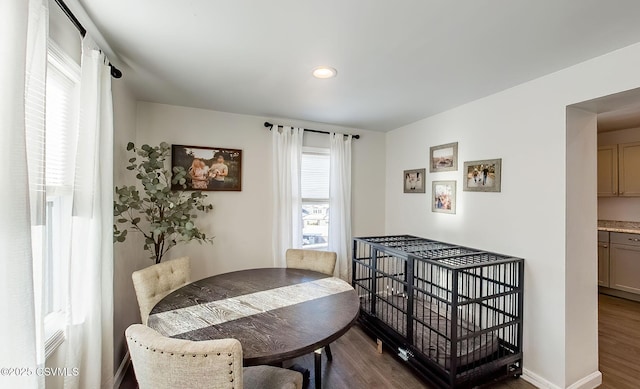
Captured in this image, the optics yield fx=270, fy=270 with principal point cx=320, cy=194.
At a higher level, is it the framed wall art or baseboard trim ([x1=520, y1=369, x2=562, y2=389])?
the framed wall art

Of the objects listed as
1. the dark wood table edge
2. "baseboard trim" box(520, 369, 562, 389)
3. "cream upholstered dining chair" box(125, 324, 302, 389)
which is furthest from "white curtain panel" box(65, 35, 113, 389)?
"baseboard trim" box(520, 369, 562, 389)

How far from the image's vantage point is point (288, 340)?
130cm

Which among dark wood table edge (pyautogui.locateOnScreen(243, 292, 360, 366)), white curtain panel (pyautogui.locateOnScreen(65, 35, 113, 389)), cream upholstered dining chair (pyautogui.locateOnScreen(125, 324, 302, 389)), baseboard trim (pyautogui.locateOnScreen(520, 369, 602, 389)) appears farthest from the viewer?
baseboard trim (pyautogui.locateOnScreen(520, 369, 602, 389))

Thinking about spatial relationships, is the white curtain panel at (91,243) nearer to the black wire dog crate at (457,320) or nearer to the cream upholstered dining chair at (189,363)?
the cream upholstered dining chair at (189,363)

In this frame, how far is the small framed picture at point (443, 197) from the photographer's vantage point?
2879mm

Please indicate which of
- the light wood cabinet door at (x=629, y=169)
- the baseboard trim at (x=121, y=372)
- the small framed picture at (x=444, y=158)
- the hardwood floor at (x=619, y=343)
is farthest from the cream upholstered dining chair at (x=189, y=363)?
the light wood cabinet door at (x=629, y=169)

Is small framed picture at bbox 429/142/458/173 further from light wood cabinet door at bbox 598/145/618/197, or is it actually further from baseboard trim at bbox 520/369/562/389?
light wood cabinet door at bbox 598/145/618/197

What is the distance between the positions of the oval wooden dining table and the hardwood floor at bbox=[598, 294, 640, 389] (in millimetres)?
2277

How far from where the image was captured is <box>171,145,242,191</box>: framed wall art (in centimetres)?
292

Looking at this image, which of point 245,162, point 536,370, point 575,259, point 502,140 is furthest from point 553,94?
point 245,162

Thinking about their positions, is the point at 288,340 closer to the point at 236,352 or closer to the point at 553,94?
the point at 236,352

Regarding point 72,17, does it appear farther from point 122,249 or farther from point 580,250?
point 580,250

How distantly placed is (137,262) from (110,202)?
1241 mm

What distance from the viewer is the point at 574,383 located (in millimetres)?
1981
